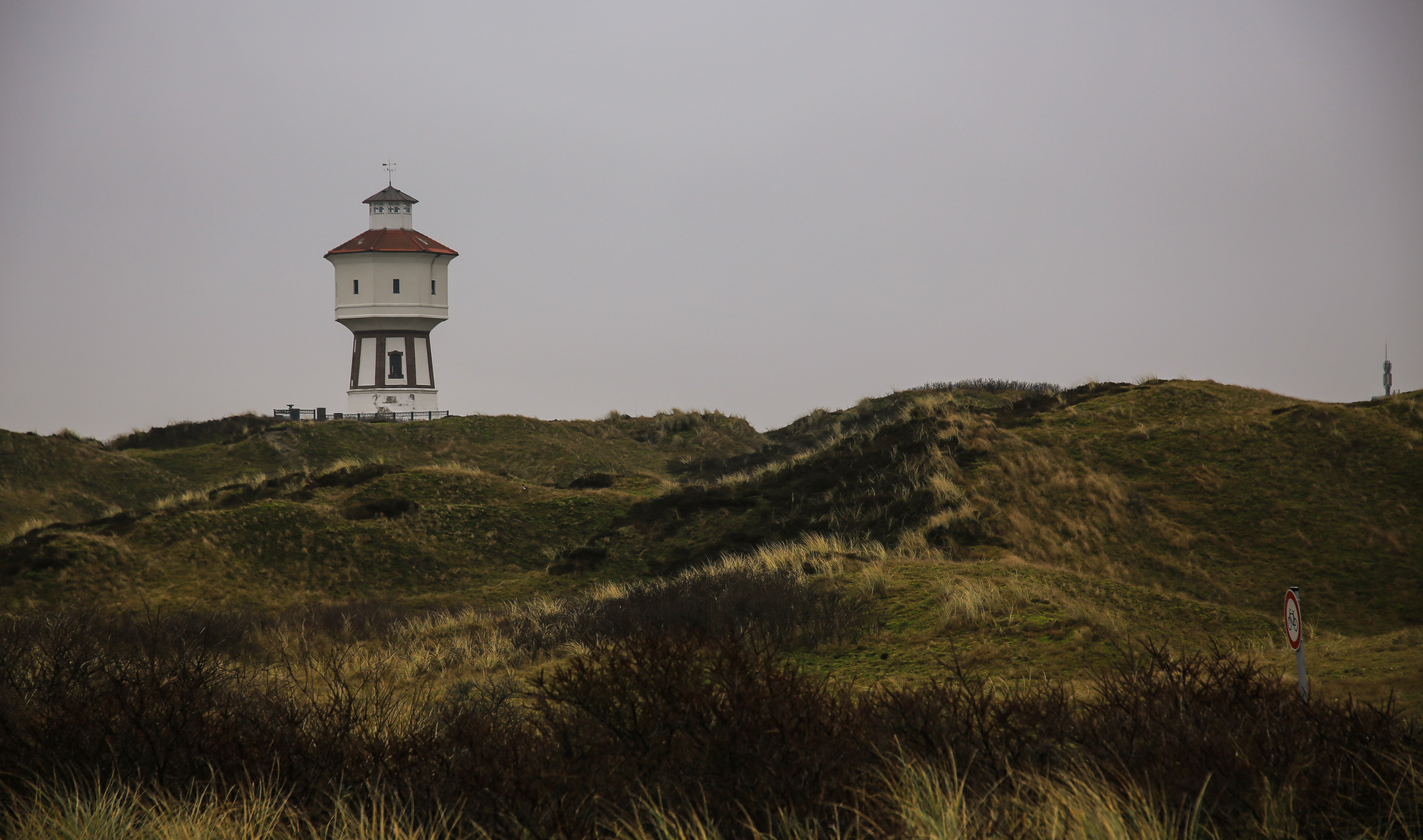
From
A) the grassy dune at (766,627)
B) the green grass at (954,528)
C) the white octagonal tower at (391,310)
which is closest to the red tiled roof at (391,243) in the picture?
the white octagonal tower at (391,310)

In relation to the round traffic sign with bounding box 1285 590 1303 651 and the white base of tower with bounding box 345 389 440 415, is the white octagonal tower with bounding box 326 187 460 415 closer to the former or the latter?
the white base of tower with bounding box 345 389 440 415

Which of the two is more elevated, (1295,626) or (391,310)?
(391,310)

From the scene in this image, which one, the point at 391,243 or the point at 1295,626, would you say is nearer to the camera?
the point at 1295,626

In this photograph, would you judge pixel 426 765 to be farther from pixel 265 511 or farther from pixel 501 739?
pixel 265 511

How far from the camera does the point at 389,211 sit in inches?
2201

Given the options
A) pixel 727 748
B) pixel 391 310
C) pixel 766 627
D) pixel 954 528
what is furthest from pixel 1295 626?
pixel 391 310

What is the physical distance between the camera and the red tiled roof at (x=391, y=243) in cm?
5325

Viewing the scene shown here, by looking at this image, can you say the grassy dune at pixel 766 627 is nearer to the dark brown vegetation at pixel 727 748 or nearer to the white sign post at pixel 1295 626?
the dark brown vegetation at pixel 727 748

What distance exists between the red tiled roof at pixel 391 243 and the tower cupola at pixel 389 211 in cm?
41

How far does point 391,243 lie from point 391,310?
11.8 ft

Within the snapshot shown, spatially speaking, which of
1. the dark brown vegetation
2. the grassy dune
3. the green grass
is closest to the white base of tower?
the grassy dune

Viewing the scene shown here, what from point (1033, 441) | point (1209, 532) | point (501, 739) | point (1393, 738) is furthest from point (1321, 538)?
point (501, 739)

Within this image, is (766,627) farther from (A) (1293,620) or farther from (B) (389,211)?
(B) (389,211)

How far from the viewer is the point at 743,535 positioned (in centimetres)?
2523
